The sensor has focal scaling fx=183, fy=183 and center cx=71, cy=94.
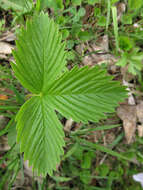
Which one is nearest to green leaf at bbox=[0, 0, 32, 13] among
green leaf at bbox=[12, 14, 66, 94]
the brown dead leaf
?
green leaf at bbox=[12, 14, 66, 94]

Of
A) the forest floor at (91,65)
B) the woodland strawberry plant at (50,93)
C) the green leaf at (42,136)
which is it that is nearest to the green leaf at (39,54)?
the woodland strawberry plant at (50,93)

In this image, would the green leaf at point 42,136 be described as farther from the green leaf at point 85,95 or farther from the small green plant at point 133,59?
the small green plant at point 133,59

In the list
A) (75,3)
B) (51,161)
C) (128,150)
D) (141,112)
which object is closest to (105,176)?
(128,150)

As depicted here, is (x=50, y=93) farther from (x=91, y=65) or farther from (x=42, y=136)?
(x=91, y=65)

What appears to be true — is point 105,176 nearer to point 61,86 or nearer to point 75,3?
point 61,86

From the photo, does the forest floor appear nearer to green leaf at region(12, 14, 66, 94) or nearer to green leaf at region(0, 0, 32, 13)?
green leaf at region(0, 0, 32, 13)

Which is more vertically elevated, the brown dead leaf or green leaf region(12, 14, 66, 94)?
green leaf region(12, 14, 66, 94)

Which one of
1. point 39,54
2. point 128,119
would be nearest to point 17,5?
point 39,54

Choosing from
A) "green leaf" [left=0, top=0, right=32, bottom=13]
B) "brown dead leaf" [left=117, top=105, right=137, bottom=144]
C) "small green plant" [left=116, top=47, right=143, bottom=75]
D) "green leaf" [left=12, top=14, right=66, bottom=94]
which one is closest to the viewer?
"green leaf" [left=12, top=14, right=66, bottom=94]
